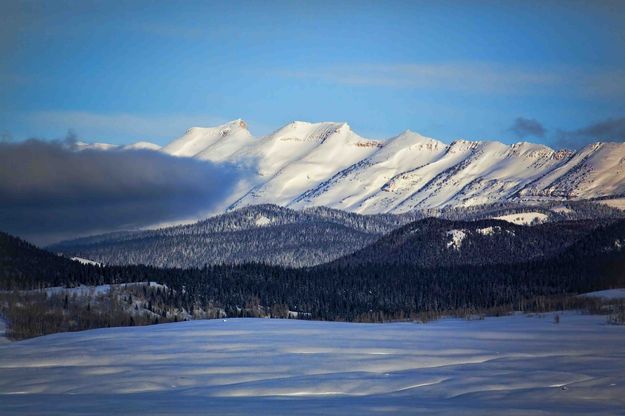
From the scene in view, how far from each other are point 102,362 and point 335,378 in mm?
15152

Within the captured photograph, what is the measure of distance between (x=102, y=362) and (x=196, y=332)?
2136cm

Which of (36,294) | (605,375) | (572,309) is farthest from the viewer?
(36,294)

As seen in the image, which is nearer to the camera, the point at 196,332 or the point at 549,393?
the point at 549,393

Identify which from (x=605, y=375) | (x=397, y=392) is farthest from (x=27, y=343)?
(x=605, y=375)

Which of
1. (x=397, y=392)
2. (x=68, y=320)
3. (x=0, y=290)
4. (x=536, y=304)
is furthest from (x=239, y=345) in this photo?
(x=0, y=290)

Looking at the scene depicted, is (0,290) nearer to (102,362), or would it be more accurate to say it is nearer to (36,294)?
(36,294)

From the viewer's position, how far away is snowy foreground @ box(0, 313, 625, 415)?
4122cm

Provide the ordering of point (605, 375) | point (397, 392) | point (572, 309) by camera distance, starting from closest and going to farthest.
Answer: point (397, 392), point (605, 375), point (572, 309)

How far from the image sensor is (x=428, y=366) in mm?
54875

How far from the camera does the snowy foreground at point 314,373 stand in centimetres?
4122

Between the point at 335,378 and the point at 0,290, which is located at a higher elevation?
the point at 0,290

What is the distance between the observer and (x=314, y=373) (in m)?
51.7

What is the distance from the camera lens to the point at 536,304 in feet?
493

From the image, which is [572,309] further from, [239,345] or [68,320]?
[68,320]
